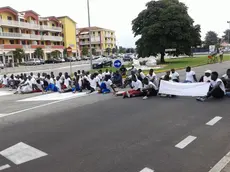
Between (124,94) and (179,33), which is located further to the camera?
(179,33)

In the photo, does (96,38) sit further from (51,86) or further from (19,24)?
(51,86)

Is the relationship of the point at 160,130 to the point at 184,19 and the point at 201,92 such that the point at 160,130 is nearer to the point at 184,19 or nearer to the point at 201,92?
the point at 201,92

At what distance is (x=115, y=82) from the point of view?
1584cm

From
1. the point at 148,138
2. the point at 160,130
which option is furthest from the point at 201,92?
the point at 148,138

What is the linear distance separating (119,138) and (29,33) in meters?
67.2

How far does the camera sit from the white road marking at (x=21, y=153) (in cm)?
543

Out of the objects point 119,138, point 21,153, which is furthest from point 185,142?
point 21,153

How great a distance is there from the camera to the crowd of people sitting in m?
11.0

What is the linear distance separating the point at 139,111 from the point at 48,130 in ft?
10.6

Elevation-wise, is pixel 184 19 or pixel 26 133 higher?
pixel 184 19

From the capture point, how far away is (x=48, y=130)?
7.48 m

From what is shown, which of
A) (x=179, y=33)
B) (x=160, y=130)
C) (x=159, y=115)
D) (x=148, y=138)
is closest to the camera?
(x=148, y=138)

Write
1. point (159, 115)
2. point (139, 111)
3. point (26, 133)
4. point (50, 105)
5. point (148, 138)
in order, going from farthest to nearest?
point (50, 105) < point (139, 111) < point (159, 115) < point (26, 133) < point (148, 138)

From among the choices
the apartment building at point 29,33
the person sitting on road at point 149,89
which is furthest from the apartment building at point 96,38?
the person sitting on road at point 149,89
